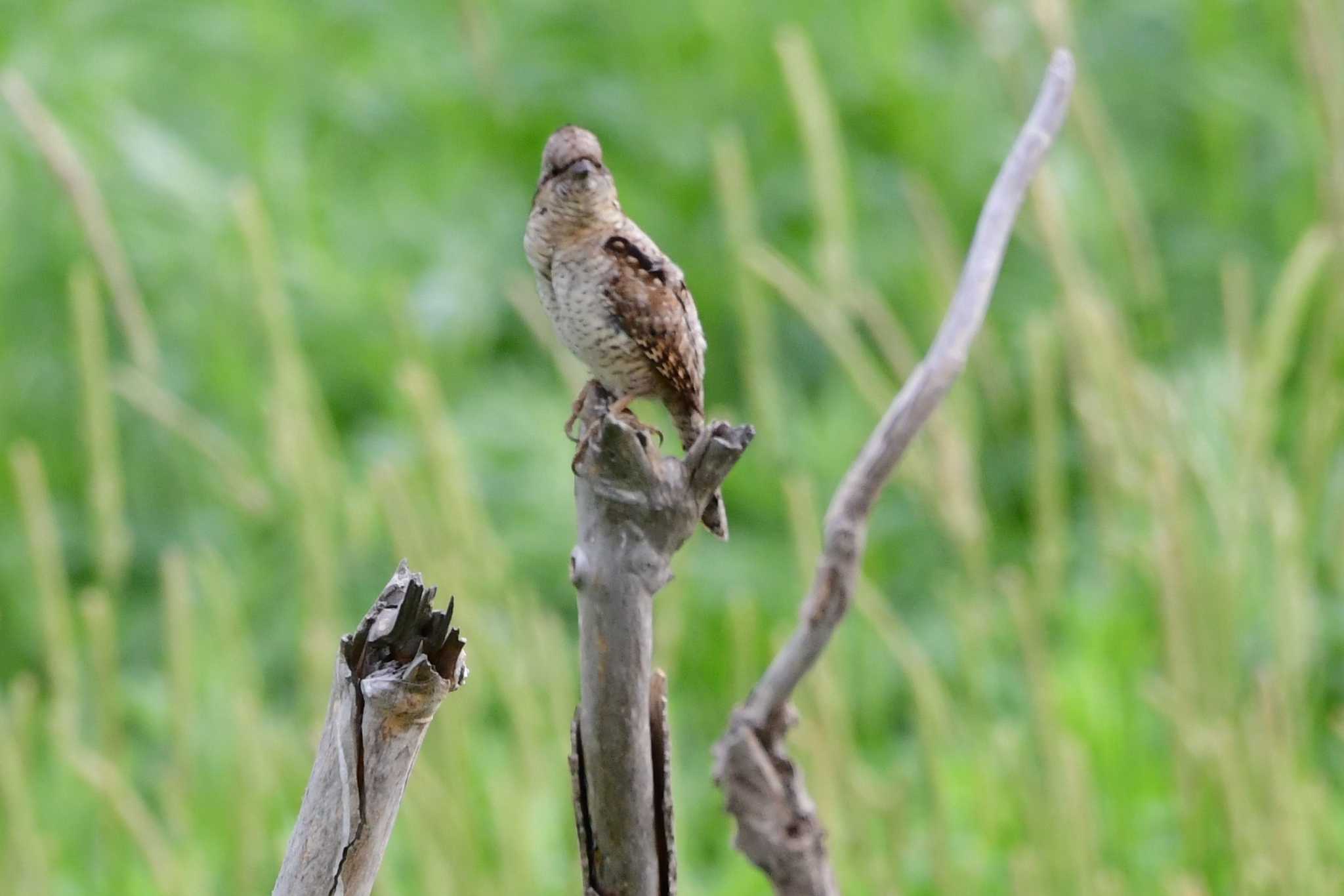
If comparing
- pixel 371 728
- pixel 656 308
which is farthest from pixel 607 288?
pixel 371 728

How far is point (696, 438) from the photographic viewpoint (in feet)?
4.34

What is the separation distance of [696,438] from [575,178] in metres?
0.22

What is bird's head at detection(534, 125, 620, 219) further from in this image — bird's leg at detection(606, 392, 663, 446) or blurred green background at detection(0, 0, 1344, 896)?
blurred green background at detection(0, 0, 1344, 896)

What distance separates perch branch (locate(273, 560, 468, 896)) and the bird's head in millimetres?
489

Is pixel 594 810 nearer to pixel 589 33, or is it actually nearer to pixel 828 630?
pixel 828 630

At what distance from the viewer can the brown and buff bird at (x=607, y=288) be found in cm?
132

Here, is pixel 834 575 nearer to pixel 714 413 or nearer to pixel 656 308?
pixel 656 308

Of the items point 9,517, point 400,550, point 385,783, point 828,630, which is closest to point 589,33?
point 9,517

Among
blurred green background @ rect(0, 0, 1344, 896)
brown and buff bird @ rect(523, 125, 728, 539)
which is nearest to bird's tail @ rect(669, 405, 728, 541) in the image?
brown and buff bird @ rect(523, 125, 728, 539)

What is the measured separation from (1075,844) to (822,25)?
236 centimetres

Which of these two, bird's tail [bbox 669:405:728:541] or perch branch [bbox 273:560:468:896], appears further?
bird's tail [bbox 669:405:728:541]

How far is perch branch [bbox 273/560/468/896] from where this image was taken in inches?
35.4

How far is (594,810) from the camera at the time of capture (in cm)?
102

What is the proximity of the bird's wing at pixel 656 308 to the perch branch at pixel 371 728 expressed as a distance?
17.2 inches
